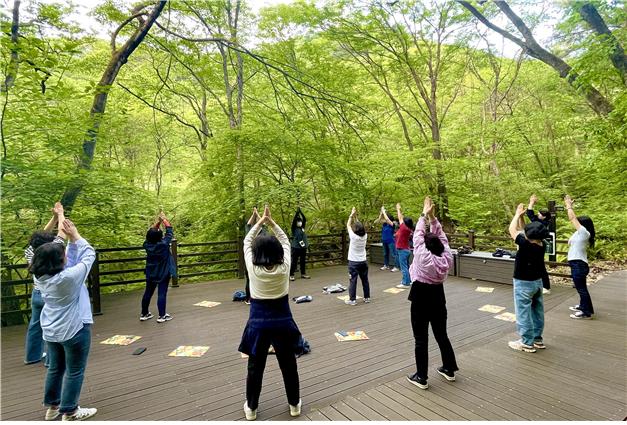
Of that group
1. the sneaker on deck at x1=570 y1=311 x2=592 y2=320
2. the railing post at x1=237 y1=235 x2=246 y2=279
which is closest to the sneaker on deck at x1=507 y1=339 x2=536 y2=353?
the sneaker on deck at x1=570 y1=311 x2=592 y2=320

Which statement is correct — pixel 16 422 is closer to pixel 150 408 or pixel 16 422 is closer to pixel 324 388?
pixel 150 408

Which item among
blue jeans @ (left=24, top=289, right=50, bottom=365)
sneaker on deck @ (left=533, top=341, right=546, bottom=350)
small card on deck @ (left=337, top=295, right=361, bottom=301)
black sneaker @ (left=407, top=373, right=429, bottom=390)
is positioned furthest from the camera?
small card on deck @ (left=337, top=295, right=361, bottom=301)

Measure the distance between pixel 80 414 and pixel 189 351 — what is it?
51.5 inches

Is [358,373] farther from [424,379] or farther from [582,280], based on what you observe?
[582,280]

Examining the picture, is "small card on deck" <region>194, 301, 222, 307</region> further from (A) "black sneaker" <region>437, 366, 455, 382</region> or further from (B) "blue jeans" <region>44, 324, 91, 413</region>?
(A) "black sneaker" <region>437, 366, 455, 382</region>

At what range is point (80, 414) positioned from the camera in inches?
94.9

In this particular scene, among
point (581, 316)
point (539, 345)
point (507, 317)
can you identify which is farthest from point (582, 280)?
point (539, 345)

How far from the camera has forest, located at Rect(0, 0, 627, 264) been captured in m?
4.82

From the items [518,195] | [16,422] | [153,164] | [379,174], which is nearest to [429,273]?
[16,422]

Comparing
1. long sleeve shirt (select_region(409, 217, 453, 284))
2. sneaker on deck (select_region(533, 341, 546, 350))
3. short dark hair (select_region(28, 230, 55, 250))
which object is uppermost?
short dark hair (select_region(28, 230, 55, 250))

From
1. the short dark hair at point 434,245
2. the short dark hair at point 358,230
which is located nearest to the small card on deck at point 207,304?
the short dark hair at point 358,230

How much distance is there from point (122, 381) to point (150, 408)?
26.6 inches

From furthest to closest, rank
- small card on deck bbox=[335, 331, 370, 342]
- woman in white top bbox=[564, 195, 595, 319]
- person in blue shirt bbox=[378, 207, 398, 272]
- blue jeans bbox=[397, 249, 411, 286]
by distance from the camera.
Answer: person in blue shirt bbox=[378, 207, 398, 272] → blue jeans bbox=[397, 249, 411, 286] → woman in white top bbox=[564, 195, 595, 319] → small card on deck bbox=[335, 331, 370, 342]

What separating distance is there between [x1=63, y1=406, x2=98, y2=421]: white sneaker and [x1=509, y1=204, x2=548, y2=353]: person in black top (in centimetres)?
407
